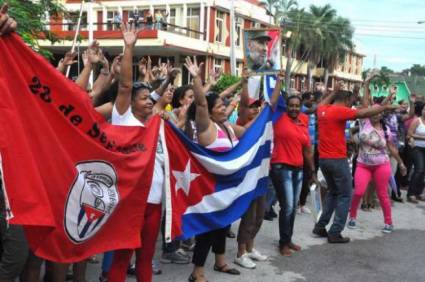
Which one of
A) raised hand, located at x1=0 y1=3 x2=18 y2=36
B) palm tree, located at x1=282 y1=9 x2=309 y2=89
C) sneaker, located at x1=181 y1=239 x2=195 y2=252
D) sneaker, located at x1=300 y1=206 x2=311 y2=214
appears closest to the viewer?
raised hand, located at x1=0 y1=3 x2=18 y2=36

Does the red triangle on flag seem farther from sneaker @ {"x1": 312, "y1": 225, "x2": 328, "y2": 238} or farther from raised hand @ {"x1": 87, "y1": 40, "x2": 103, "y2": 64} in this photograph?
sneaker @ {"x1": 312, "y1": 225, "x2": 328, "y2": 238}

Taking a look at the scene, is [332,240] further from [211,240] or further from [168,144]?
[168,144]

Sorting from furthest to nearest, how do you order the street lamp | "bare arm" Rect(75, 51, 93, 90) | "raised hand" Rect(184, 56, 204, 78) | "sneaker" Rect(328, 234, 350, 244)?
the street lamp
"sneaker" Rect(328, 234, 350, 244)
"raised hand" Rect(184, 56, 204, 78)
"bare arm" Rect(75, 51, 93, 90)

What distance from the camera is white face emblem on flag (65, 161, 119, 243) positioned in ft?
11.9

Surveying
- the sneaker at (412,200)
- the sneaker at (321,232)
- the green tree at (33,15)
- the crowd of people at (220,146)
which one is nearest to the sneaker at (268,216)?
the crowd of people at (220,146)

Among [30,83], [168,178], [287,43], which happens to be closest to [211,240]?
[168,178]

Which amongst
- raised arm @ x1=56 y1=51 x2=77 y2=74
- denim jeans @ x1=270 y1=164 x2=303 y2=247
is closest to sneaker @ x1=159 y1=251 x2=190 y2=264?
denim jeans @ x1=270 y1=164 x2=303 y2=247

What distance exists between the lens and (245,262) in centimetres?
551

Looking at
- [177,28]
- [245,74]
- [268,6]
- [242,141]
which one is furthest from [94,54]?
[268,6]

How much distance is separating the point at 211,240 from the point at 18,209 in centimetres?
217

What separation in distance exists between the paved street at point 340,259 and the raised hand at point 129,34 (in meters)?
2.35

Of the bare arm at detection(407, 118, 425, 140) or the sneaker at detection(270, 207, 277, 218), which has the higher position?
the bare arm at detection(407, 118, 425, 140)

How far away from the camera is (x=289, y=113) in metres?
6.12

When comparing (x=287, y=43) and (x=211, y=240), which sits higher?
(x=287, y=43)
